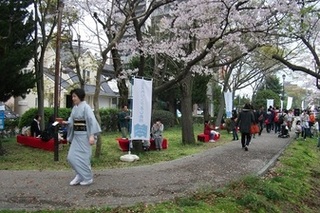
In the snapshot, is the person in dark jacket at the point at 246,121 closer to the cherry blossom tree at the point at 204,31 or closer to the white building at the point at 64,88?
the cherry blossom tree at the point at 204,31

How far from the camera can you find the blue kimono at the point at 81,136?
7.20 metres

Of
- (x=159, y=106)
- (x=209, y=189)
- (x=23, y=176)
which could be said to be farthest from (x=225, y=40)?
(x=159, y=106)

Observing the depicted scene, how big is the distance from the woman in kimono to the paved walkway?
288 mm

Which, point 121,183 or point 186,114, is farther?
point 186,114

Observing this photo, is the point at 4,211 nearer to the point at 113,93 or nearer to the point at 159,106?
the point at 159,106

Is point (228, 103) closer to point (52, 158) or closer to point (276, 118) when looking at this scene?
point (276, 118)

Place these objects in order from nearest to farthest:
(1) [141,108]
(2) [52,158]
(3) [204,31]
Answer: (1) [141,108] < (2) [52,158] < (3) [204,31]

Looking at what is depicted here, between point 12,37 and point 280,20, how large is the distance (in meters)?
9.50

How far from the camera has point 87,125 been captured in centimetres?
724

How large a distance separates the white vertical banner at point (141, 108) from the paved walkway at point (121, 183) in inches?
54.7

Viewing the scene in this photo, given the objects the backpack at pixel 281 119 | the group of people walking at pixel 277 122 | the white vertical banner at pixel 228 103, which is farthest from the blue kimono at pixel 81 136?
the backpack at pixel 281 119

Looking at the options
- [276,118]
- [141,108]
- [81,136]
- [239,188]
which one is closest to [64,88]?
[276,118]

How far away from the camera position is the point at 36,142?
14562mm

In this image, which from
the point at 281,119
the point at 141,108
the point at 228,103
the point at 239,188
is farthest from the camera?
the point at 281,119
